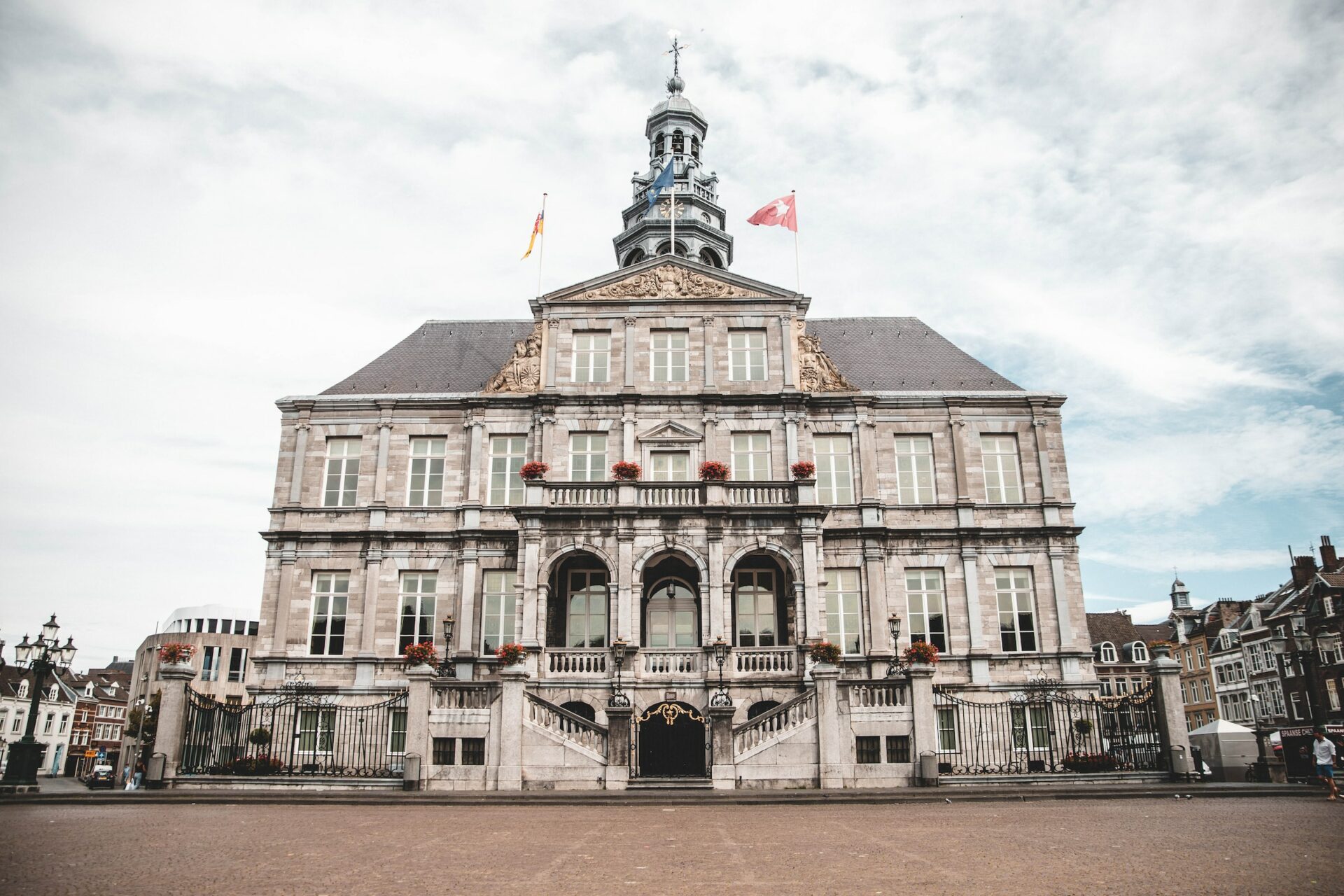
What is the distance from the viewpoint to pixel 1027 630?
106 ft

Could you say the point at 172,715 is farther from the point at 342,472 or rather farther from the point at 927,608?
the point at 927,608

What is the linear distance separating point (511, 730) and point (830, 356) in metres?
21.8

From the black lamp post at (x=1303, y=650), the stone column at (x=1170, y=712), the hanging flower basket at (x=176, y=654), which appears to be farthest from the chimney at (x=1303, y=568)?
the hanging flower basket at (x=176, y=654)

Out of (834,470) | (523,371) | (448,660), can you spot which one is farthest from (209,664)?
(834,470)

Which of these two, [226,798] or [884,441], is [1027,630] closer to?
[884,441]

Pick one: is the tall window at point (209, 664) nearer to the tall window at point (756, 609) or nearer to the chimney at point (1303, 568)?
the tall window at point (756, 609)

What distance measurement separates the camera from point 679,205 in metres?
45.8

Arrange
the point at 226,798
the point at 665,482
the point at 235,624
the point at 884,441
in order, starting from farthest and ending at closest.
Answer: the point at 235,624, the point at 884,441, the point at 665,482, the point at 226,798

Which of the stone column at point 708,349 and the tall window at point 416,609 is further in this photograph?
the stone column at point 708,349

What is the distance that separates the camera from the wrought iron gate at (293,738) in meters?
23.7

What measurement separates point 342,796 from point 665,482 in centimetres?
1271

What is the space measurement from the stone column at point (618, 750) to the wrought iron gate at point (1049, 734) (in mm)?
7881

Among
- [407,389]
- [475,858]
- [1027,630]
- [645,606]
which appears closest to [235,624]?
[407,389]

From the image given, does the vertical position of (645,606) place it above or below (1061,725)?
above
